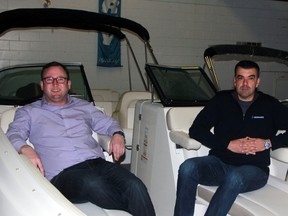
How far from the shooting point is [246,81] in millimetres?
2752

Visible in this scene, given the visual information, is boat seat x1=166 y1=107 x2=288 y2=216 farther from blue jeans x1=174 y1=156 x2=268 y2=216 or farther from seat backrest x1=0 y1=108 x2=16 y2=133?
seat backrest x1=0 y1=108 x2=16 y2=133

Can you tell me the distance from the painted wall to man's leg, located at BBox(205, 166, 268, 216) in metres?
5.29

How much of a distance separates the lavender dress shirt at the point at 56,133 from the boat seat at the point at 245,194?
1.47 feet

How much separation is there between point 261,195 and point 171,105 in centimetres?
101

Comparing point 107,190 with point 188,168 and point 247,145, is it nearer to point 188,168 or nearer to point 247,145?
point 188,168

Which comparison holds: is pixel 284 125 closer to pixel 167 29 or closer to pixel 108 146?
pixel 108 146

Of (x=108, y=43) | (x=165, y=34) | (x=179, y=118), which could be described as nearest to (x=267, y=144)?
(x=179, y=118)

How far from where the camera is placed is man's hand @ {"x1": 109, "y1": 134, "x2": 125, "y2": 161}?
8.49 feet

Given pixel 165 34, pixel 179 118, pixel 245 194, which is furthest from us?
pixel 165 34

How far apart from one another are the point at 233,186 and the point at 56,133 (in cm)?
115

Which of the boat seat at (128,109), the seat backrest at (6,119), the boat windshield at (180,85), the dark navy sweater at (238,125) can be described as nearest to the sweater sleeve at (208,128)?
the dark navy sweater at (238,125)

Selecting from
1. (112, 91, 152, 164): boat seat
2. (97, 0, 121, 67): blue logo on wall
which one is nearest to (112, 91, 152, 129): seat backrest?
(112, 91, 152, 164): boat seat

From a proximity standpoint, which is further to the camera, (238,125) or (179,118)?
(179,118)

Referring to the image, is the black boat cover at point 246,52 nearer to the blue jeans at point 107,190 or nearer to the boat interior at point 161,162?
the boat interior at point 161,162
